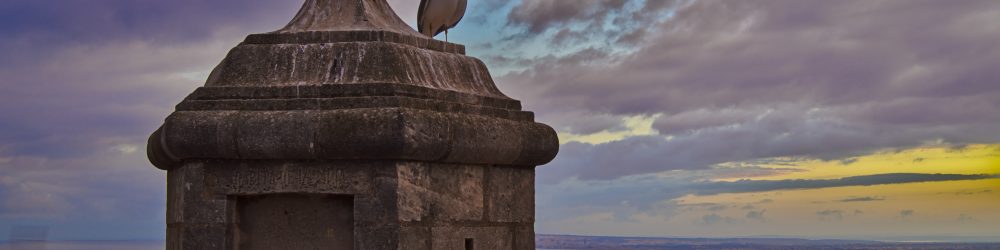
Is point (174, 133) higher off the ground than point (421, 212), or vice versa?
point (174, 133)

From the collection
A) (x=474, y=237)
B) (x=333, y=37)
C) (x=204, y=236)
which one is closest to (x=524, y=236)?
(x=474, y=237)

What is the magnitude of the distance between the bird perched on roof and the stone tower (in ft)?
2.33

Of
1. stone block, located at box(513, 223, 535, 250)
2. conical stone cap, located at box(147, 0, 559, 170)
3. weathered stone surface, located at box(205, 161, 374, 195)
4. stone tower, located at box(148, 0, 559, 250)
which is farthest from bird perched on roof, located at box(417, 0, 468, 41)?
weathered stone surface, located at box(205, 161, 374, 195)

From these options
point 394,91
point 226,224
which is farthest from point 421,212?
point 226,224

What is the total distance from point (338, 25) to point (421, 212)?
153 cm

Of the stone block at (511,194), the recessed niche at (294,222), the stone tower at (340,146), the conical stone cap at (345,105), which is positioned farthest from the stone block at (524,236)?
the recessed niche at (294,222)

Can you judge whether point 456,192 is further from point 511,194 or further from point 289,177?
point 289,177

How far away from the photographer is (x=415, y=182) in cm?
747

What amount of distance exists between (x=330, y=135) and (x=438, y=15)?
6.38ft

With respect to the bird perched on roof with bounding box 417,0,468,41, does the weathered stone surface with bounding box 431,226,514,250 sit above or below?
below

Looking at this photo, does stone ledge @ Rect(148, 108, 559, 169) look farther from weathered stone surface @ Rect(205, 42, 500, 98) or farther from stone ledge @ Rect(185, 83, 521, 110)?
weathered stone surface @ Rect(205, 42, 500, 98)

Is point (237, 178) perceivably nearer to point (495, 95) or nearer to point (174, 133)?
point (174, 133)

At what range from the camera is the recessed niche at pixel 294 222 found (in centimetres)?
762

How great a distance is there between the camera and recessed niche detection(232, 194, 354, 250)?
25.0 ft
